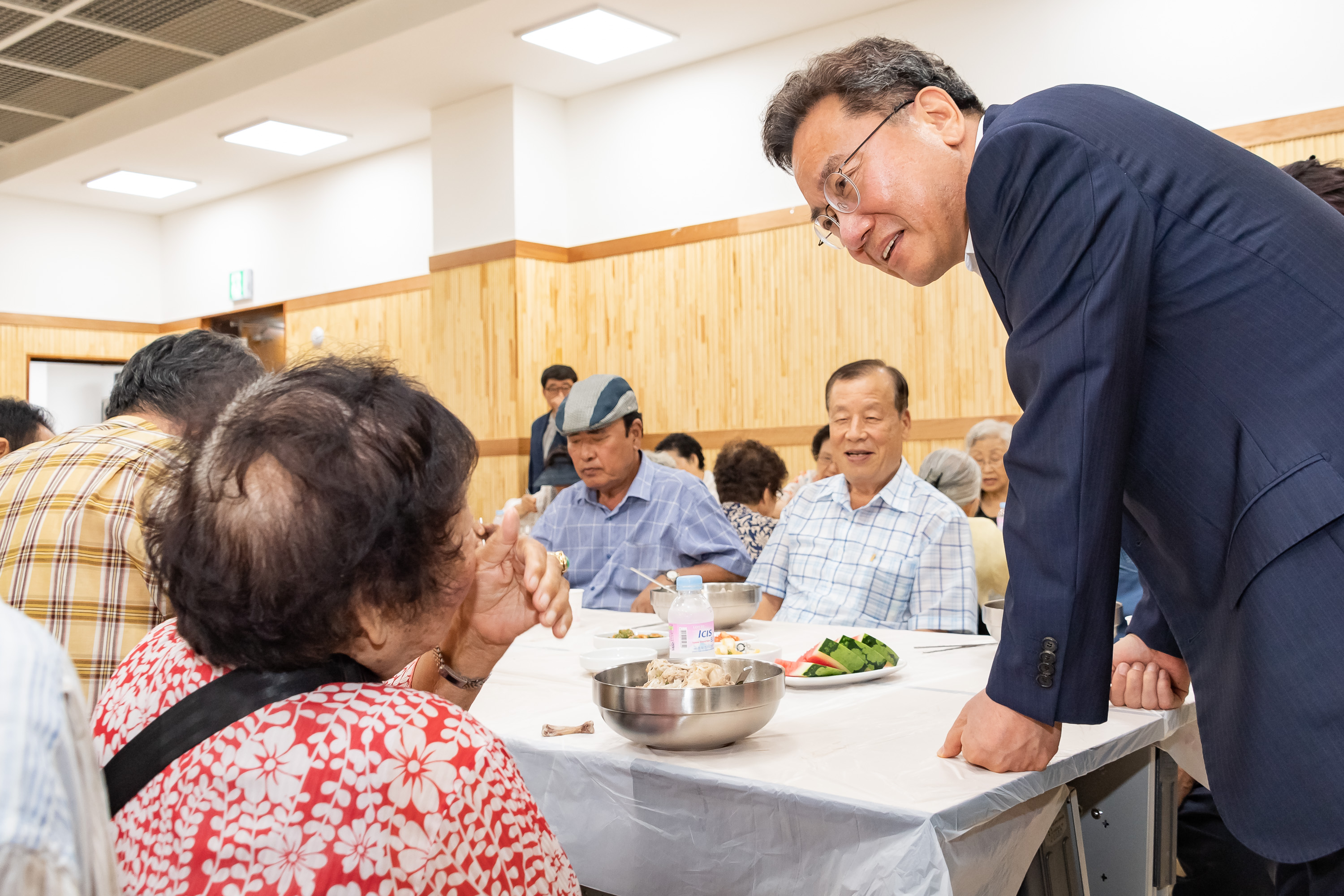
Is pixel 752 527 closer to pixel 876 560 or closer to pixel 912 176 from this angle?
pixel 876 560

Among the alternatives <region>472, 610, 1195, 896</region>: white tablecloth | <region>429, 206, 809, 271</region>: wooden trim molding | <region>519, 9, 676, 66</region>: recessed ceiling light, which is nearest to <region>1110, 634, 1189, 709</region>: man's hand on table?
<region>472, 610, 1195, 896</region>: white tablecloth

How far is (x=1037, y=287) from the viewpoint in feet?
4.02

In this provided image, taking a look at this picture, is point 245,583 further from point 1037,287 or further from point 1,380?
point 1,380

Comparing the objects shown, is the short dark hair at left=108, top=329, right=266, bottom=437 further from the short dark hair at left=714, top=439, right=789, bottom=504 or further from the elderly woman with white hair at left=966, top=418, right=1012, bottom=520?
the elderly woman with white hair at left=966, top=418, right=1012, bottom=520

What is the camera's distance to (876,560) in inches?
124

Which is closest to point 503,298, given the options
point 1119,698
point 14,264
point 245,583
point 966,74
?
point 966,74

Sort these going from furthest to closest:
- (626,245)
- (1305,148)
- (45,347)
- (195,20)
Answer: (45,347), (626,245), (195,20), (1305,148)

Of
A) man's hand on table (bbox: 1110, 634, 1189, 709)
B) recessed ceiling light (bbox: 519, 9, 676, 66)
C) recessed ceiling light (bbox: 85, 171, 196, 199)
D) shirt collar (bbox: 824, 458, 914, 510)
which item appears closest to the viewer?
man's hand on table (bbox: 1110, 634, 1189, 709)

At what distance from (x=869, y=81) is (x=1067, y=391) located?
1.88 feet

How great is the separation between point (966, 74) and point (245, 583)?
605cm

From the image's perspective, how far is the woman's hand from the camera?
141 cm

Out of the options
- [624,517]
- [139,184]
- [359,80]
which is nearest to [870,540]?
[624,517]

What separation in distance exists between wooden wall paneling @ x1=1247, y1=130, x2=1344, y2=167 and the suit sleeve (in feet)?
15.5

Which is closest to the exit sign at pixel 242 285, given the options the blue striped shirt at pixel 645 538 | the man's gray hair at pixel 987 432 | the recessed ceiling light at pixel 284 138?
the recessed ceiling light at pixel 284 138
